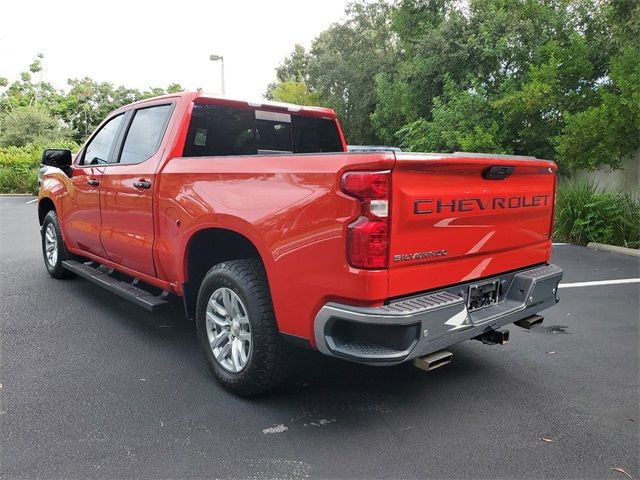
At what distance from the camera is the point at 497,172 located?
3.04 meters

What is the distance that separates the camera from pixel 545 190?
3545mm

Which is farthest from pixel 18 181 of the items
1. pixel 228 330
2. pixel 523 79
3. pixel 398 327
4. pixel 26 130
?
pixel 398 327

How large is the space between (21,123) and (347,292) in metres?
33.1

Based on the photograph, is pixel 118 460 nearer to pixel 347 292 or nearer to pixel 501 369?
pixel 347 292

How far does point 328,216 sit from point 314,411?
1.27 meters

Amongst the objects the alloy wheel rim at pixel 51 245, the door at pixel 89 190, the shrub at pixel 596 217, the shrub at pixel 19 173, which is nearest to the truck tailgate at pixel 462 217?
the door at pixel 89 190

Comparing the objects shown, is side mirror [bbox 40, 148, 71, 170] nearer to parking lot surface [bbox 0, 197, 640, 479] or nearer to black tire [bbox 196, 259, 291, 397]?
parking lot surface [bbox 0, 197, 640, 479]

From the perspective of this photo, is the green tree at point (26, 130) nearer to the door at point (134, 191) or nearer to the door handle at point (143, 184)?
the door at point (134, 191)

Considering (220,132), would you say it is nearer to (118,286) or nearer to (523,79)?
(118,286)

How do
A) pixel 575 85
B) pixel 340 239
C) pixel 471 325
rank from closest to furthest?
pixel 340 239 < pixel 471 325 < pixel 575 85

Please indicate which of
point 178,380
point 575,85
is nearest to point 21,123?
point 575,85

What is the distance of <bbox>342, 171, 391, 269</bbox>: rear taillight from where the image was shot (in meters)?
2.47

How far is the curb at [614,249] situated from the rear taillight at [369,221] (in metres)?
7.42

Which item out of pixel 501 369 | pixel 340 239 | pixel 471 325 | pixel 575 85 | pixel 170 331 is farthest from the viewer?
pixel 575 85
